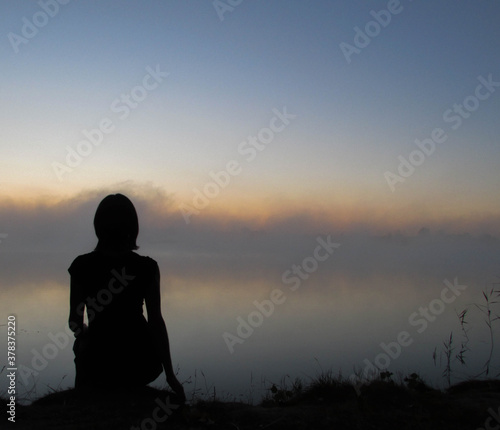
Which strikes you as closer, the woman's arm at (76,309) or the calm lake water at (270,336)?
the woman's arm at (76,309)

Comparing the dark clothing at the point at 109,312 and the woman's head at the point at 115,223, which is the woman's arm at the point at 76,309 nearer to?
the dark clothing at the point at 109,312

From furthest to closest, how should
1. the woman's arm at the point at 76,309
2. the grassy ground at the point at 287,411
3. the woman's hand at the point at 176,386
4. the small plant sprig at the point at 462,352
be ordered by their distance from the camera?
the small plant sprig at the point at 462,352 < the woman's arm at the point at 76,309 < the woman's hand at the point at 176,386 < the grassy ground at the point at 287,411

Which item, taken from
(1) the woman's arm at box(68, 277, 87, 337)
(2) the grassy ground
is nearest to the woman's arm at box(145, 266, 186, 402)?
(2) the grassy ground

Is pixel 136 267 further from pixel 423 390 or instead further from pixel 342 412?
pixel 423 390

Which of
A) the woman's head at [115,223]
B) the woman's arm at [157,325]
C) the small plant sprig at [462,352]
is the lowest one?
the small plant sprig at [462,352]

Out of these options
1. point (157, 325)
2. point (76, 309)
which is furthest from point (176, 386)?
point (76, 309)

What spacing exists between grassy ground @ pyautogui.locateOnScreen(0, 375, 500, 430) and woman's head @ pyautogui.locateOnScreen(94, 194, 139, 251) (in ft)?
3.94

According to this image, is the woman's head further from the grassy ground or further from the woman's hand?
the grassy ground

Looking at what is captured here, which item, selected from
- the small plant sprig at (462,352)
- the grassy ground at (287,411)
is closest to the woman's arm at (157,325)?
the grassy ground at (287,411)

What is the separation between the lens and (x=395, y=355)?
32.2 feet

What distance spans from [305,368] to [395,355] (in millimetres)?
1927

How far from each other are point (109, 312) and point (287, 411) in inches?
62.7

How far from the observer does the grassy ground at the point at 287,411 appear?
3.57 metres

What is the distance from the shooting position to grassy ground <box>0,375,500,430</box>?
141 inches
